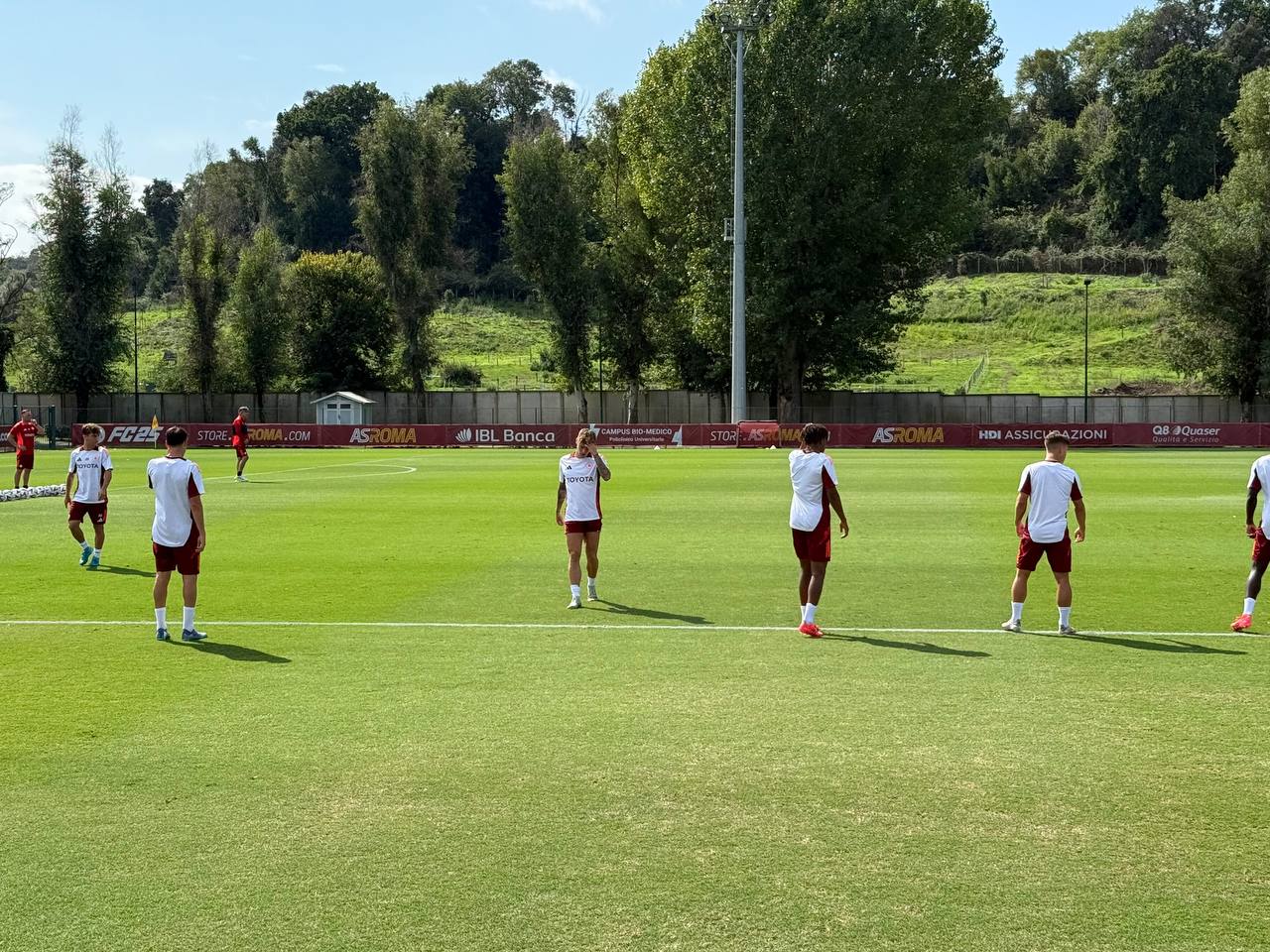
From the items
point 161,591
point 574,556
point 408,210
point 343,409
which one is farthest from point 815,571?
point 408,210

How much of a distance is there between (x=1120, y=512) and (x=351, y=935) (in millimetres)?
21830

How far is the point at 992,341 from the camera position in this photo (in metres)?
97.4

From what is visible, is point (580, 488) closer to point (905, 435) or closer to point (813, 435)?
point (813, 435)

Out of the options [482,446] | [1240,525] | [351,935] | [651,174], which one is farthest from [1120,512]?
[651,174]

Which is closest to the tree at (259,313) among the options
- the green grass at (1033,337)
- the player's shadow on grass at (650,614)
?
the green grass at (1033,337)

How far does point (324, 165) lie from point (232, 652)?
134m

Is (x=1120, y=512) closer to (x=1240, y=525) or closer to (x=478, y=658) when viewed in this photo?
(x=1240, y=525)

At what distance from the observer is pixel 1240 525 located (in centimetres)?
2172

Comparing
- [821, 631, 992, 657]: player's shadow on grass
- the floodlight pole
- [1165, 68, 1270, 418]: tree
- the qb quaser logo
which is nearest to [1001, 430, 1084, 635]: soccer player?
[821, 631, 992, 657]: player's shadow on grass

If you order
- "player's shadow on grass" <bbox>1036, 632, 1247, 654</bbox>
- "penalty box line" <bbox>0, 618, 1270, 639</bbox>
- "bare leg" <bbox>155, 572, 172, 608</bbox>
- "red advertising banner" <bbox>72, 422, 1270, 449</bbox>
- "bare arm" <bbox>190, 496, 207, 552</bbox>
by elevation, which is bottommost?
"penalty box line" <bbox>0, 618, 1270, 639</bbox>

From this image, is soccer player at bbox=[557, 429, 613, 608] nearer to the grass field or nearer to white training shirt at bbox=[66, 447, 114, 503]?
the grass field

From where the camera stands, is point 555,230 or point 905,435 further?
point 555,230

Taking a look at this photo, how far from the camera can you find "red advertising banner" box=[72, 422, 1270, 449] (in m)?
56.4

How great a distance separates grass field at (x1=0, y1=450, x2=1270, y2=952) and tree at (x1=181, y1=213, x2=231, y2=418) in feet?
226
